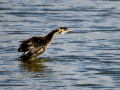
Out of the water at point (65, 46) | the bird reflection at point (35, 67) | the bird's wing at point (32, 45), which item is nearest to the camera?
the water at point (65, 46)

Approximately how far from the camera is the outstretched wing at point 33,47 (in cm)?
1271

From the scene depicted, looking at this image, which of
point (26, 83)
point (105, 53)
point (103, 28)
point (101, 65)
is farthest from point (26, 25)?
point (26, 83)

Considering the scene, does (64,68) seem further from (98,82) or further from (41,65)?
(98,82)

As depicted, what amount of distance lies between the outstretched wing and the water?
27 cm

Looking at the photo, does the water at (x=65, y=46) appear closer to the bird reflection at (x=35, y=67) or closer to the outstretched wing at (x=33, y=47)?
the bird reflection at (x=35, y=67)

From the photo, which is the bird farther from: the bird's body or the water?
the water

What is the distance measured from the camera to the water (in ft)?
33.5

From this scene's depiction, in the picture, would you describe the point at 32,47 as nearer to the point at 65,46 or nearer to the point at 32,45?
the point at 32,45

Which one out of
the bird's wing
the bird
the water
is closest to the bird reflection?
the water

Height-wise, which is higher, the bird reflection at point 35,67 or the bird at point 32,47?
the bird at point 32,47

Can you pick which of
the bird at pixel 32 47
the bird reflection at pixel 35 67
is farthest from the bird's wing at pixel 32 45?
the bird reflection at pixel 35 67

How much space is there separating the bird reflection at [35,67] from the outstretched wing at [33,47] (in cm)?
25

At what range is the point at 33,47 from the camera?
12727mm

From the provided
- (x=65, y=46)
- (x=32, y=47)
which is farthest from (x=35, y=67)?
(x=65, y=46)
